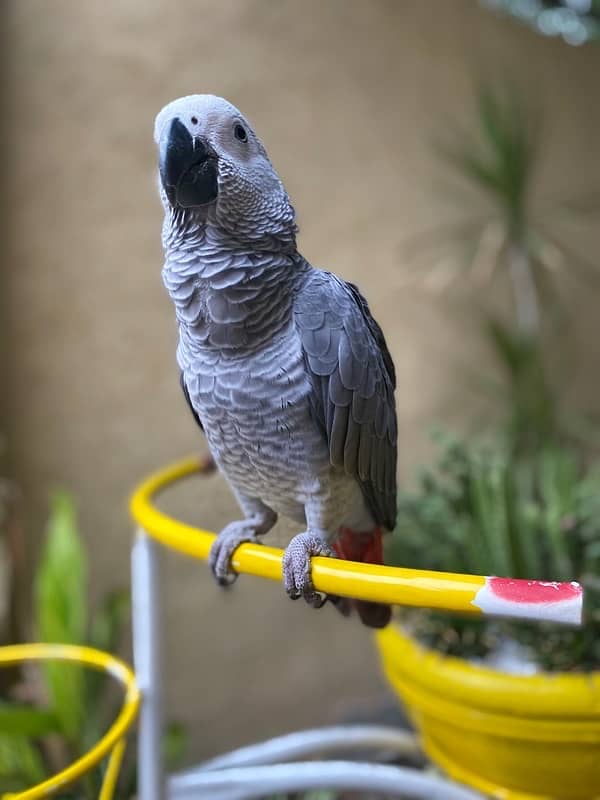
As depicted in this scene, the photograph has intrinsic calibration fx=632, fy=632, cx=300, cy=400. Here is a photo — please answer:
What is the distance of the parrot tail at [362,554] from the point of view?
489 millimetres

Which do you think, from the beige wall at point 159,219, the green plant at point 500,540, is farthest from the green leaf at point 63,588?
the green plant at point 500,540

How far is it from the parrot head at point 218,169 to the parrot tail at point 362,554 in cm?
24

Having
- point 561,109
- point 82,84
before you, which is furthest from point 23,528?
point 561,109

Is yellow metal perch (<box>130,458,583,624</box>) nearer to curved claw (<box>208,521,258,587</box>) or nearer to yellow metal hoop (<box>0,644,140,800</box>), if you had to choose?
curved claw (<box>208,521,258,587</box>)

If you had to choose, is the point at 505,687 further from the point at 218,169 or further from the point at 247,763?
the point at 218,169

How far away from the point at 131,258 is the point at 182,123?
2.34 feet

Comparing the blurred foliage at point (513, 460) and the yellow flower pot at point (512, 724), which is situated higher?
the blurred foliage at point (513, 460)

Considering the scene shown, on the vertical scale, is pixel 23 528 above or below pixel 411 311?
below

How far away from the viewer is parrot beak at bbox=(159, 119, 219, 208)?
347 millimetres

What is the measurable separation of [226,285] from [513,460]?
3.03 feet

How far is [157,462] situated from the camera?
3.97 ft

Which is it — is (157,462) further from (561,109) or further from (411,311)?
(561,109)

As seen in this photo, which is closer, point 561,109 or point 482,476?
point 482,476

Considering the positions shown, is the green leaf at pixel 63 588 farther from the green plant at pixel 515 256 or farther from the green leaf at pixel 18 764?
the green plant at pixel 515 256
